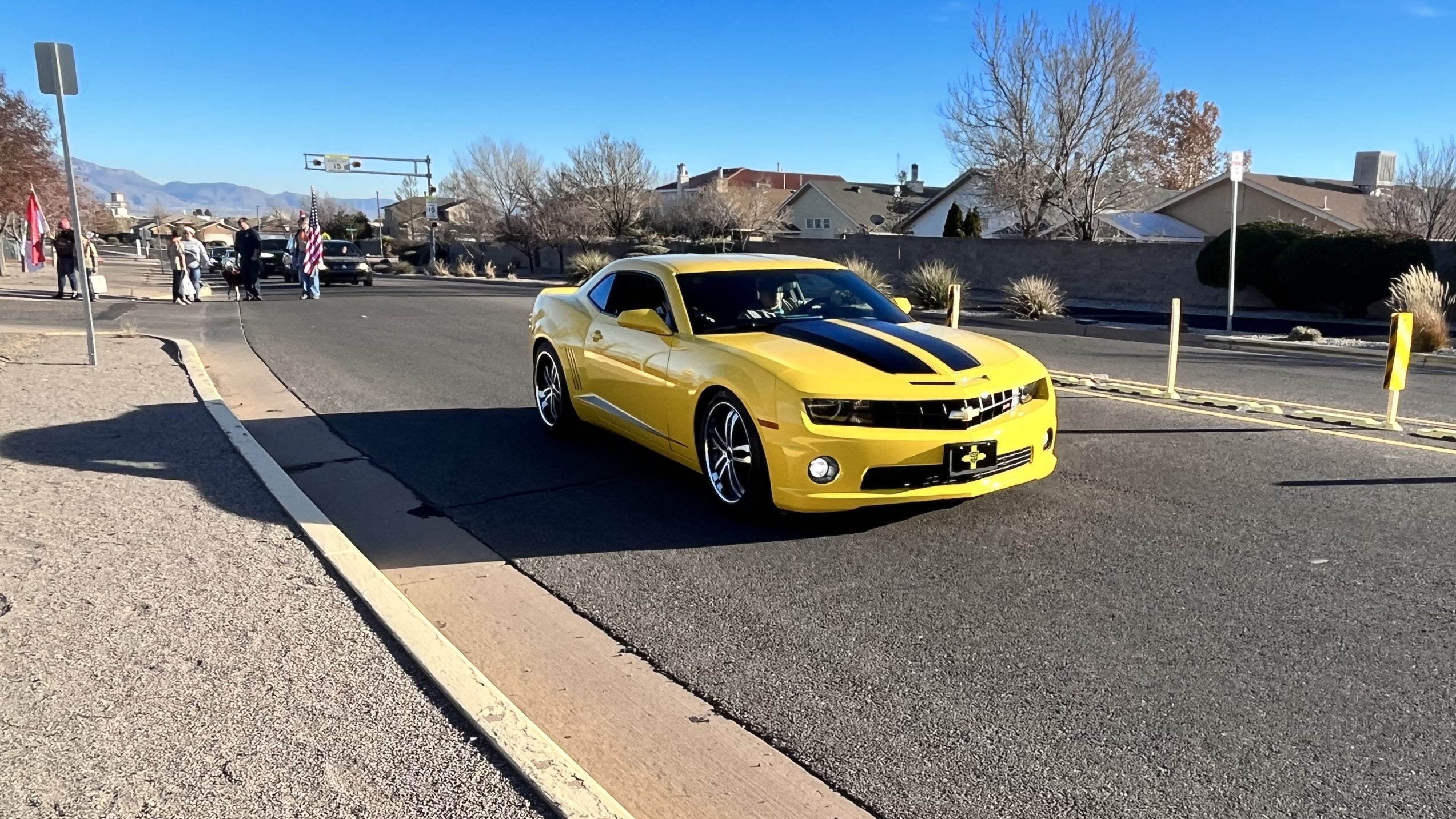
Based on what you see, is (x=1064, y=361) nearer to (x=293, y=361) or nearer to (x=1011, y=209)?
(x=293, y=361)

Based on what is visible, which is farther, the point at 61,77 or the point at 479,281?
the point at 479,281

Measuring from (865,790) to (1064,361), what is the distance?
34.8 ft

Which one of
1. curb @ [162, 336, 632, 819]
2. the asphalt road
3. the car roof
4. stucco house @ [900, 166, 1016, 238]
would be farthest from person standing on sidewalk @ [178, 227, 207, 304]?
stucco house @ [900, 166, 1016, 238]

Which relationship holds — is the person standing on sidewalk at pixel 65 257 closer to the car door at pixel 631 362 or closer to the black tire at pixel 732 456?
the car door at pixel 631 362

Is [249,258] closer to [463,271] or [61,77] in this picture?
[61,77]

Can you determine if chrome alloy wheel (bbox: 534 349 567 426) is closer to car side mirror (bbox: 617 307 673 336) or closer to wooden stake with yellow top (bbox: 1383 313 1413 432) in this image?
car side mirror (bbox: 617 307 673 336)

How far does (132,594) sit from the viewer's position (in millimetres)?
4395

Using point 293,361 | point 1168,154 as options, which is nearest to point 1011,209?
point 293,361

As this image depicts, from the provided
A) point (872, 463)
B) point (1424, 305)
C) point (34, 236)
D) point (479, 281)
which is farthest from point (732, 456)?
point (479, 281)

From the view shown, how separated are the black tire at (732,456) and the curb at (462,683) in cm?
182

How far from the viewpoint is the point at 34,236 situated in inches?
1010

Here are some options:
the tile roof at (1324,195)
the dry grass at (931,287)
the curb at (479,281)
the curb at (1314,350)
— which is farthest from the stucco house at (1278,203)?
the curb at (479,281)

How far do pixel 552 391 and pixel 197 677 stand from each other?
4.55m

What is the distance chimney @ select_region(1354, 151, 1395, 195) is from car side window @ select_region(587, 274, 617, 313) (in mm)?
43928
